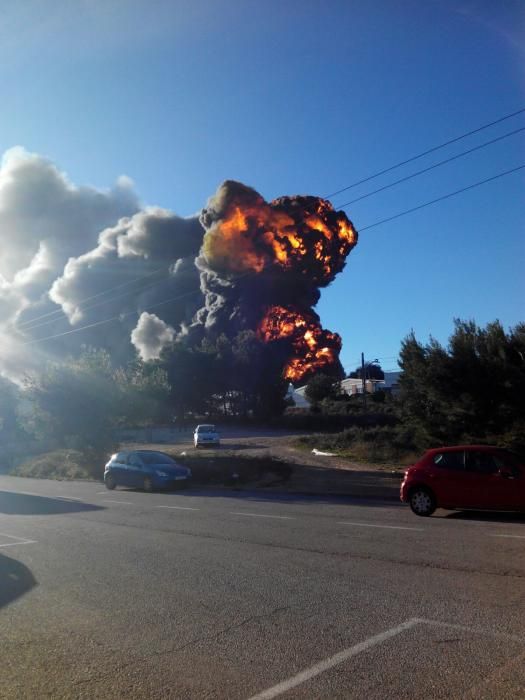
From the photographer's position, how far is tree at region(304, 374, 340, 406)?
7325cm

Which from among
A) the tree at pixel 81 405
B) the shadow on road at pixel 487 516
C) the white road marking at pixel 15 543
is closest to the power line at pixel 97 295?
the tree at pixel 81 405

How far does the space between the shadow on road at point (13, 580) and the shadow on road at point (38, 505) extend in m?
6.90

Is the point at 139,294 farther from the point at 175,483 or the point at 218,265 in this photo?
the point at 175,483

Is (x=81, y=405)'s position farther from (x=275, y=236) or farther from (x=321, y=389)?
(x=275, y=236)

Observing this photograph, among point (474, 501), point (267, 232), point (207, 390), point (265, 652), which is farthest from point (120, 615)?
point (267, 232)

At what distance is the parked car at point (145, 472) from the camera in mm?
21625

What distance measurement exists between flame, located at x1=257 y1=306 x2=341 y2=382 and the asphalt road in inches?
2933

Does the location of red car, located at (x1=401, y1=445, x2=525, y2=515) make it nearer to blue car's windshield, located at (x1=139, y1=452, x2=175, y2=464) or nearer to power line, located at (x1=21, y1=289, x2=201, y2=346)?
blue car's windshield, located at (x1=139, y1=452, x2=175, y2=464)

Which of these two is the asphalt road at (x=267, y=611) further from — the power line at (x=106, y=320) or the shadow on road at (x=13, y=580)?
the power line at (x=106, y=320)

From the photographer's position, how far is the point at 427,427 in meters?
24.2

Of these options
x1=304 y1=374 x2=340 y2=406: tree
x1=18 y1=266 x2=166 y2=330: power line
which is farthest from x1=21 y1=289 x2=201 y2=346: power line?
x1=304 y1=374 x2=340 y2=406: tree

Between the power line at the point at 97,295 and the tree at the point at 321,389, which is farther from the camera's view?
the power line at the point at 97,295

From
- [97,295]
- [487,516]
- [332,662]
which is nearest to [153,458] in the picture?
[487,516]

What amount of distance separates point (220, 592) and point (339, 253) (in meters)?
82.8
